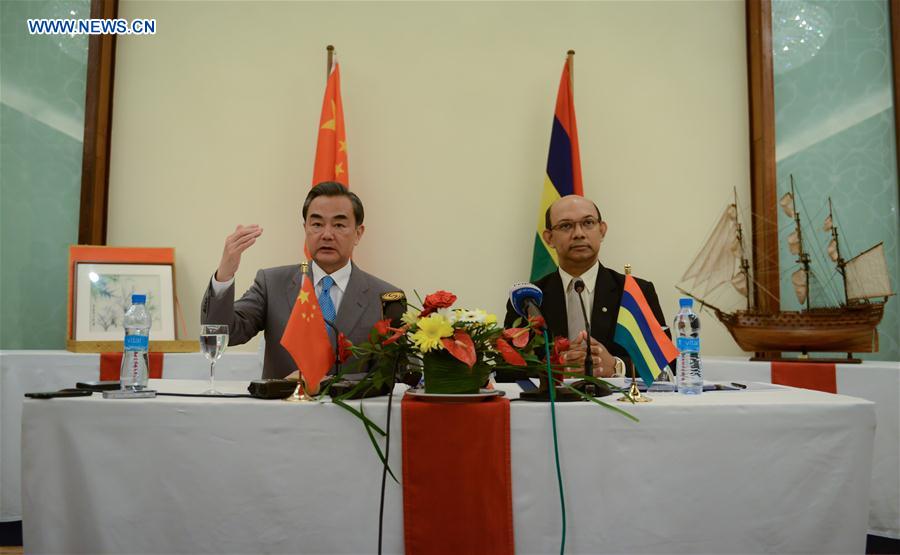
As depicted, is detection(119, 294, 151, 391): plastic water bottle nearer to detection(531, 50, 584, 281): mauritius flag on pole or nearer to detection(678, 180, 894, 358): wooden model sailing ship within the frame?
detection(531, 50, 584, 281): mauritius flag on pole

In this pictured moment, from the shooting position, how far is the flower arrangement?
1270 mm

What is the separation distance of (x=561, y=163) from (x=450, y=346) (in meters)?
2.31

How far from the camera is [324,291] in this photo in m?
2.22

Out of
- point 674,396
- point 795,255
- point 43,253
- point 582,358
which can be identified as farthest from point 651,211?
point 43,253

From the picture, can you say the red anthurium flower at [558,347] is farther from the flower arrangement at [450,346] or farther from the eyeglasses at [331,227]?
the eyeglasses at [331,227]

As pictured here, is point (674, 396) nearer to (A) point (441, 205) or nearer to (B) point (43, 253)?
(A) point (441, 205)

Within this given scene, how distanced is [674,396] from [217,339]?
1.20 metres


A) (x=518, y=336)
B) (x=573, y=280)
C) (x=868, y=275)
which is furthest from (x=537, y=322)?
(x=868, y=275)

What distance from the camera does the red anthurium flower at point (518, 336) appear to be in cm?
133

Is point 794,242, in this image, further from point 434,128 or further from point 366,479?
point 366,479

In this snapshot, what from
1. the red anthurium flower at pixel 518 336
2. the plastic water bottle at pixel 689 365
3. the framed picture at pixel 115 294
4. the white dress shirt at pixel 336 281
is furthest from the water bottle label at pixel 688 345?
the framed picture at pixel 115 294

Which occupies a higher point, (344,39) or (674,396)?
(344,39)

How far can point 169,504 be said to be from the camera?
4.16 feet

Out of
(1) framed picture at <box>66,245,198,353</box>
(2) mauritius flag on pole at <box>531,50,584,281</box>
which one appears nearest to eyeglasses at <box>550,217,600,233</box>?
(2) mauritius flag on pole at <box>531,50,584,281</box>
